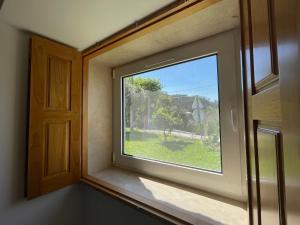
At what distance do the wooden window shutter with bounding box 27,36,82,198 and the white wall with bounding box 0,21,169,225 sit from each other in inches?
2.7

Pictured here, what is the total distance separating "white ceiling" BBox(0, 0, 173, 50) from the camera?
871 mm

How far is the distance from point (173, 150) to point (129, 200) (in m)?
0.41

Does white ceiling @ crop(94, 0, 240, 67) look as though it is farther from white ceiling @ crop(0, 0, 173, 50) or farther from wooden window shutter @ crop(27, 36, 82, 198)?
wooden window shutter @ crop(27, 36, 82, 198)

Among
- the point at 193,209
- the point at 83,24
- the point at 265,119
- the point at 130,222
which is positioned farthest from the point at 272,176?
the point at 83,24

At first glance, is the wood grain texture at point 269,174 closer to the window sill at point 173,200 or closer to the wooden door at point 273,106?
the wooden door at point 273,106

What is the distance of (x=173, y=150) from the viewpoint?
1225 mm

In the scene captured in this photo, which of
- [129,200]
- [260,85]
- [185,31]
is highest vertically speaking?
[185,31]

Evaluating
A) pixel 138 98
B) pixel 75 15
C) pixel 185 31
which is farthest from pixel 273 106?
pixel 138 98

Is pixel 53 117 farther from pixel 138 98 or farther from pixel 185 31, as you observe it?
pixel 185 31

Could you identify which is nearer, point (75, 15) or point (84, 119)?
point (75, 15)

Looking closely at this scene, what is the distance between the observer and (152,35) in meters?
1.07

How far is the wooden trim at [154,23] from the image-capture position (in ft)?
2.72

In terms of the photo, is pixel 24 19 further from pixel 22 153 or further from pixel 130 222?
pixel 130 222

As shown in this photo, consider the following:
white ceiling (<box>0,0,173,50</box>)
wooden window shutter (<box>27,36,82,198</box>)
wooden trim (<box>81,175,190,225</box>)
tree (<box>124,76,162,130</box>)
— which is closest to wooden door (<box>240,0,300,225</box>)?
wooden trim (<box>81,175,190,225</box>)
